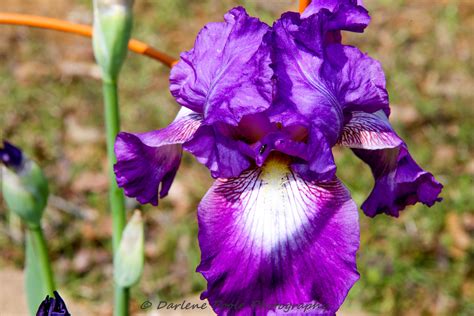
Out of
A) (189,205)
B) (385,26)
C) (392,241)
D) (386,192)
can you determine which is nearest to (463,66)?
(385,26)

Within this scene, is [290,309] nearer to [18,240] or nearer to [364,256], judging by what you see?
[364,256]

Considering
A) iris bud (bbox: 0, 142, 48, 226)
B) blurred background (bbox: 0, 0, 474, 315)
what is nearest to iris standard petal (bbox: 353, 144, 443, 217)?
iris bud (bbox: 0, 142, 48, 226)

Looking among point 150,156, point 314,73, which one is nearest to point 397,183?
point 314,73

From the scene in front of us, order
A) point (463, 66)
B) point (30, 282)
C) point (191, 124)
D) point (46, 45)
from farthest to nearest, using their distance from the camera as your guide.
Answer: point (46, 45) < point (463, 66) < point (30, 282) < point (191, 124)

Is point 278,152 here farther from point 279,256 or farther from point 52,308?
point 52,308

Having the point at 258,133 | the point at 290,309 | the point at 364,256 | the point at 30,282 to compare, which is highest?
the point at 258,133

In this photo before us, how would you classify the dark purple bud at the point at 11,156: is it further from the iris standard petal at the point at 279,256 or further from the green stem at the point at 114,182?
the iris standard petal at the point at 279,256
